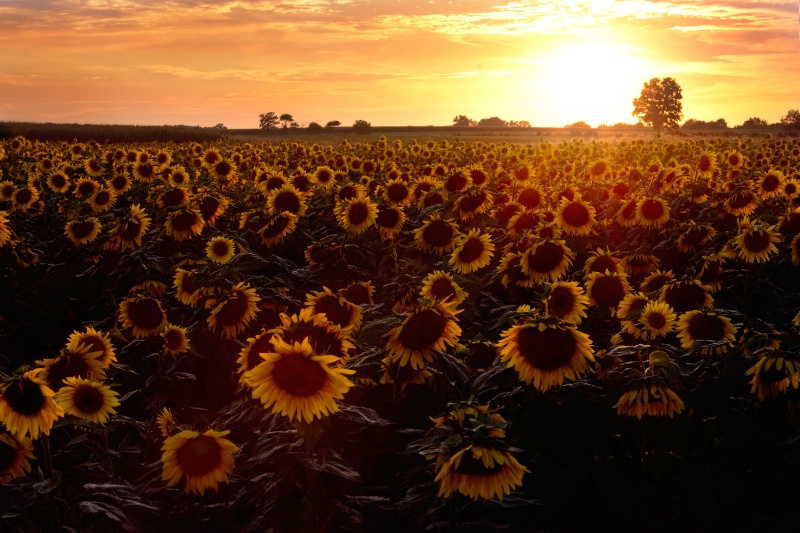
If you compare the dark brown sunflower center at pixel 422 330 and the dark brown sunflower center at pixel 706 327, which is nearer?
the dark brown sunflower center at pixel 422 330

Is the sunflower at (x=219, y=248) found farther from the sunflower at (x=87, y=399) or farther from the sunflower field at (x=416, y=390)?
the sunflower at (x=87, y=399)

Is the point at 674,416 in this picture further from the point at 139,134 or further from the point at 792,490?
the point at 139,134

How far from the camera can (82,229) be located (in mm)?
8805

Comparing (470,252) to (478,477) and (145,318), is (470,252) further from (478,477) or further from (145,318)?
(478,477)

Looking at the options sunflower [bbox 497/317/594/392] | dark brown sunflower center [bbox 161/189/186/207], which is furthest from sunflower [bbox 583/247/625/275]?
dark brown sunflower center [bbox 161/189/186/207]

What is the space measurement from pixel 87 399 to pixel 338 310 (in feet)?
4.97

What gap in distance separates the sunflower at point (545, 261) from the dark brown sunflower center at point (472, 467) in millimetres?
2973

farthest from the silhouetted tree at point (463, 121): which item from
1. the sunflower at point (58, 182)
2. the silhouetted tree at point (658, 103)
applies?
the sunflower at point (58, 182)

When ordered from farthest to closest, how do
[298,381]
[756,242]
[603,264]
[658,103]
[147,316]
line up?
[658,103], [756,242], [603,264], [147,316], [298,381]

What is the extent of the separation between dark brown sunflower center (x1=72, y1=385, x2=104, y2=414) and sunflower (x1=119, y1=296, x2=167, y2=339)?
1.63m

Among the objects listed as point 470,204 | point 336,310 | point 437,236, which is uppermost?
point 470,204

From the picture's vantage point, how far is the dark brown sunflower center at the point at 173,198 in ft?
28.4

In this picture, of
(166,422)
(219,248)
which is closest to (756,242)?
(219,248)

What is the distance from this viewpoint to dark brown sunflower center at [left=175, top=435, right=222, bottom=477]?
3.16 metres
